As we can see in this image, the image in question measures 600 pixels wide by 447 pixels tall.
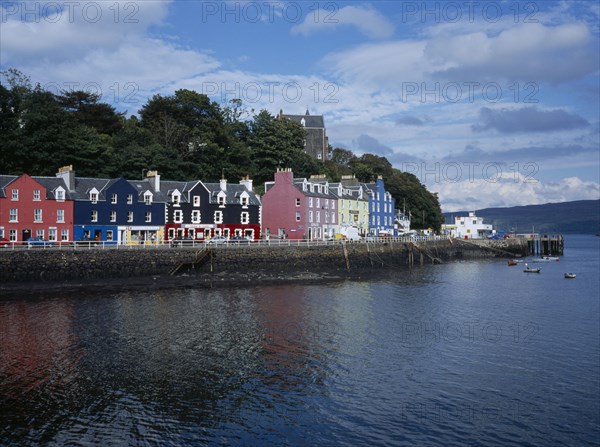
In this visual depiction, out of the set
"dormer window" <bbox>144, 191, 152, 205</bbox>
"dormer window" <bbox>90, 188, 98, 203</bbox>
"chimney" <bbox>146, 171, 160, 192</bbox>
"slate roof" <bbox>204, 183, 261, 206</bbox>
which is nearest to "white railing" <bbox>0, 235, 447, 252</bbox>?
"dormer window" <bbox>90, 188, 98, 203</bbox>

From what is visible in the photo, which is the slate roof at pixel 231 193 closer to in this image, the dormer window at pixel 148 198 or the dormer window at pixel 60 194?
the dormer window at pixel 148 198

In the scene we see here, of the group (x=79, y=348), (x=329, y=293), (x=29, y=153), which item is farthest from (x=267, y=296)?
(x=29, y=153)

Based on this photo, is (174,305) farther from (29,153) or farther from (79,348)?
(29,153)

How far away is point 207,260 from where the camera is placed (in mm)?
54062

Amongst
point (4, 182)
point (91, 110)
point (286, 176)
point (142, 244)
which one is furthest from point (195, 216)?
point (91, 110)

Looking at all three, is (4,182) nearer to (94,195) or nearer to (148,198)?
(94,195)

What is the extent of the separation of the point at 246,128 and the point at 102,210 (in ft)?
144

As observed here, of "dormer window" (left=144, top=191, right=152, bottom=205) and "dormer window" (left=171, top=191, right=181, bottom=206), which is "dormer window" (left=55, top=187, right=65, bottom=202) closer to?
"dormer window" (left=144, top=191, right=152, bottom=205)

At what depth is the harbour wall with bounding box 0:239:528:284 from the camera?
147 ft

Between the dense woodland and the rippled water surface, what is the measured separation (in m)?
29.7

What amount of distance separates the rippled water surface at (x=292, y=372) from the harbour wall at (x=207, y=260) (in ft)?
22.1

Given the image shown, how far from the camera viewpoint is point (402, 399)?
1969 centimetres

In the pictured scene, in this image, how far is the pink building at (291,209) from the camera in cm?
7219

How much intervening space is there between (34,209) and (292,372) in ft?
132
